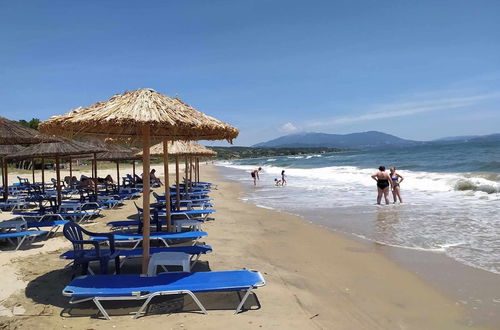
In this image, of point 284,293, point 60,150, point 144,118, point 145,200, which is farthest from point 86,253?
point 60,150

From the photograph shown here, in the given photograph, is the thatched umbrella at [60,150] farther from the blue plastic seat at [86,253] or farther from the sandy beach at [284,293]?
the blue plastic seat at [86,253]

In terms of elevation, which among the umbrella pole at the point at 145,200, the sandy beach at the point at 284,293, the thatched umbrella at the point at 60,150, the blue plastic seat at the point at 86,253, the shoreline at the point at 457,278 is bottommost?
the shoreline at the point at 457,278

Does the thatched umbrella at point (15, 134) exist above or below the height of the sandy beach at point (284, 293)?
above

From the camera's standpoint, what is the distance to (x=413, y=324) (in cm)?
420

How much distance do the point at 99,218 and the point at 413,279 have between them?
7.70m

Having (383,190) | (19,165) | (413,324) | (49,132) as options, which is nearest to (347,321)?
(413,324)

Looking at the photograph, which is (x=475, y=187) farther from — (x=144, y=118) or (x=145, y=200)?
(x=144, y=118)

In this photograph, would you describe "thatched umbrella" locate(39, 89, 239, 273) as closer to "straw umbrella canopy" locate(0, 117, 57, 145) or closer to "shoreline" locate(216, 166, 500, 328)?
"straw umbrella canopy" locate(0, 117, 57, 145)

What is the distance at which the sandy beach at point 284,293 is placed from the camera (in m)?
3.94

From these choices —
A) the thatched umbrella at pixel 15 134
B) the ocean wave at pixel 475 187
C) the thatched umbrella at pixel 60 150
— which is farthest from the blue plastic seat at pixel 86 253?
the ocean wave at pixel 475 187

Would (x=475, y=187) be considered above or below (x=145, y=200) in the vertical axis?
below

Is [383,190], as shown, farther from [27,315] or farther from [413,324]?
[27,315]

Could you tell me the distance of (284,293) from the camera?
4.79m

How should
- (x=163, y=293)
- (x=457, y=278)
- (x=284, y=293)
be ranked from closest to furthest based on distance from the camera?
(x=163, y=293), (x=284, y=293), (x=457, y=278)
